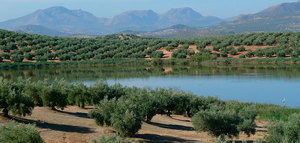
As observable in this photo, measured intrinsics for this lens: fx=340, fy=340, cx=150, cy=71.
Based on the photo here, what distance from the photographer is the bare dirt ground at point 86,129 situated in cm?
1555

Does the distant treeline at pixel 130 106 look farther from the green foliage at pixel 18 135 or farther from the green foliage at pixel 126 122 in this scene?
the green foliage at pixel 18 135

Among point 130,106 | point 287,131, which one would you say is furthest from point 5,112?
point 287,131

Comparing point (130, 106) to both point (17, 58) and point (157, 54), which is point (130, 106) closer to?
point (157, 54)

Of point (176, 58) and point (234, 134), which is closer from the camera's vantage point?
point (234, 134)

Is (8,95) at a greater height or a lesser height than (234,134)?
greater

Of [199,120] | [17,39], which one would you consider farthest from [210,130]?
[17,39]

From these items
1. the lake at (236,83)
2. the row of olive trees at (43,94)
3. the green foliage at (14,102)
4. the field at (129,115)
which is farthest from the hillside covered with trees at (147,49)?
the green foliage at (14,102)

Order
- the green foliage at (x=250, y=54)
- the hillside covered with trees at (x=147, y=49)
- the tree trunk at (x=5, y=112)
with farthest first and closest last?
1. the hillside covered with trees at (x=147, y=49)
2. the green foliage at (x=250, y=54)
3. the tree trunk at (x=5, y=112)

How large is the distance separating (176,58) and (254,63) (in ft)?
57.5

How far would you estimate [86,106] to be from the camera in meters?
26.0

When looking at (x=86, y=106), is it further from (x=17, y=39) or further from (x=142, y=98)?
(x=17, y=39)

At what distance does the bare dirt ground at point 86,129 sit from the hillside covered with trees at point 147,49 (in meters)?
54.0

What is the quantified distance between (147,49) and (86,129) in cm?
7097

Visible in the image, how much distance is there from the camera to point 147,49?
87.4 m
